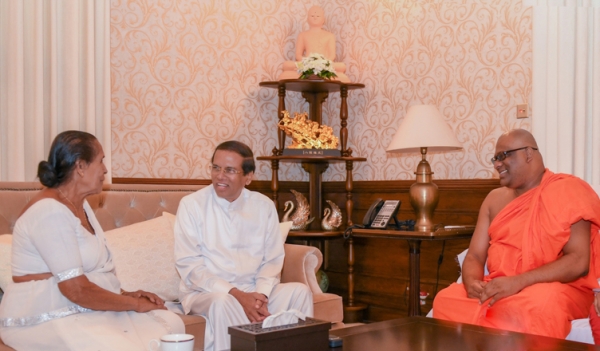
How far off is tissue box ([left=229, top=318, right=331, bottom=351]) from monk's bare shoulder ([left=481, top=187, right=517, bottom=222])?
1.75 m

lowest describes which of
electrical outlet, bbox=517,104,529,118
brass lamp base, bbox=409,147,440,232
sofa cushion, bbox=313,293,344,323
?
sofa cushion, bbox=313,293,344,323

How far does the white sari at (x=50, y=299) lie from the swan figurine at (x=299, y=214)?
2539mm

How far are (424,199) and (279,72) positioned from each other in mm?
1884

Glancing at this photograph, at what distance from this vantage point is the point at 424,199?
3963 mm

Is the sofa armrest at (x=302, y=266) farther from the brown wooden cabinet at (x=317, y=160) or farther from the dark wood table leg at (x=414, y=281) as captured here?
the brown wooden cabinet at (x=317, y=160)

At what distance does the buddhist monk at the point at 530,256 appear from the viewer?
282cm

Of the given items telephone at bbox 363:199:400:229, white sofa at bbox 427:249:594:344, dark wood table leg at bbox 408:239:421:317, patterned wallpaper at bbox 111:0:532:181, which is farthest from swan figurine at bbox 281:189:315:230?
white sofa at bbox 427:249:594:344

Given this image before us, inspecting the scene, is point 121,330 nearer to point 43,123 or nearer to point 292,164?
point 43,123

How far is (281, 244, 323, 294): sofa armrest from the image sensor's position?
345 centimetres

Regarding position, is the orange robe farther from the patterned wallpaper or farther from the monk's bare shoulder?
the patterned wallpaper

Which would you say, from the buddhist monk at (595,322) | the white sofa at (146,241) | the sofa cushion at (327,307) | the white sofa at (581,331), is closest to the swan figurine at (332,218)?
the white sofa at (146,241)

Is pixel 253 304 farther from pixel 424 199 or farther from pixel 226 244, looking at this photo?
pixel 424 199

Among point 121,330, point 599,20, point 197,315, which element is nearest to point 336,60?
point 599,20

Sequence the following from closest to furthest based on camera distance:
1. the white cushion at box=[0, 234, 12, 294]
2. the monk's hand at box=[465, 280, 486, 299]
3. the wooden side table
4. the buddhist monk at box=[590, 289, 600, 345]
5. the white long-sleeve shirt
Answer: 1. the buddhist monk at box=[590, 289, 600, 345]
2. the white cushion at box=[0, 234, 12, 294]
3. the monk's hand at box=[465, 280, 486, 299]
4. the white long-sleeve shirt
5. the wooden side table
